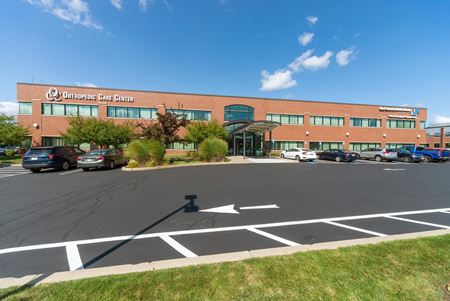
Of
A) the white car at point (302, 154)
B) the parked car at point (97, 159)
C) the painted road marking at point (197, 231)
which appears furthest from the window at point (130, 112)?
the painted road marking at point (197, 231)

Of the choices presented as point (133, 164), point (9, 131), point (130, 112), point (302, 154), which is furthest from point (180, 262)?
point (130, 112)

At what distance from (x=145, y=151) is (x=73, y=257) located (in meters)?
14.0

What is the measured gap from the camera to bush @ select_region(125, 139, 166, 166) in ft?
54.4

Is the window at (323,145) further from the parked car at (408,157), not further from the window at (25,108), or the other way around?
the window at (25,108)

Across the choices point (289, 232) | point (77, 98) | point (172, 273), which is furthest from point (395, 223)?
point (77, 98)

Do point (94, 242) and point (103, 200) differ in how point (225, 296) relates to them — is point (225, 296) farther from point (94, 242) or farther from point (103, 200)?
point (103, 200)

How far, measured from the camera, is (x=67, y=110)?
28578mm

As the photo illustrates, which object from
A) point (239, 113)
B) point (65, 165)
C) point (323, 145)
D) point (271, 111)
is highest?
point (271, 111)

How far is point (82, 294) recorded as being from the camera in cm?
238

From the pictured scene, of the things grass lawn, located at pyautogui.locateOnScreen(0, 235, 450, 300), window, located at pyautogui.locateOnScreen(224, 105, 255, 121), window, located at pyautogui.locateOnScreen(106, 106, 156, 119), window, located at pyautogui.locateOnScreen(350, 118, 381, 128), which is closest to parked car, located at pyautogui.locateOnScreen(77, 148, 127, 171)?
grass lawn, located at pyautogui.locateOnScreen(0, 235, 450, 300)

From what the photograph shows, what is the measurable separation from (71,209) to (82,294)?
4.60m

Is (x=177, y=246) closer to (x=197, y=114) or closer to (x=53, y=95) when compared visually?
(x=197, y=114)

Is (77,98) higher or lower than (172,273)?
higher

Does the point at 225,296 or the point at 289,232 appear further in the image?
the point at 289,232
